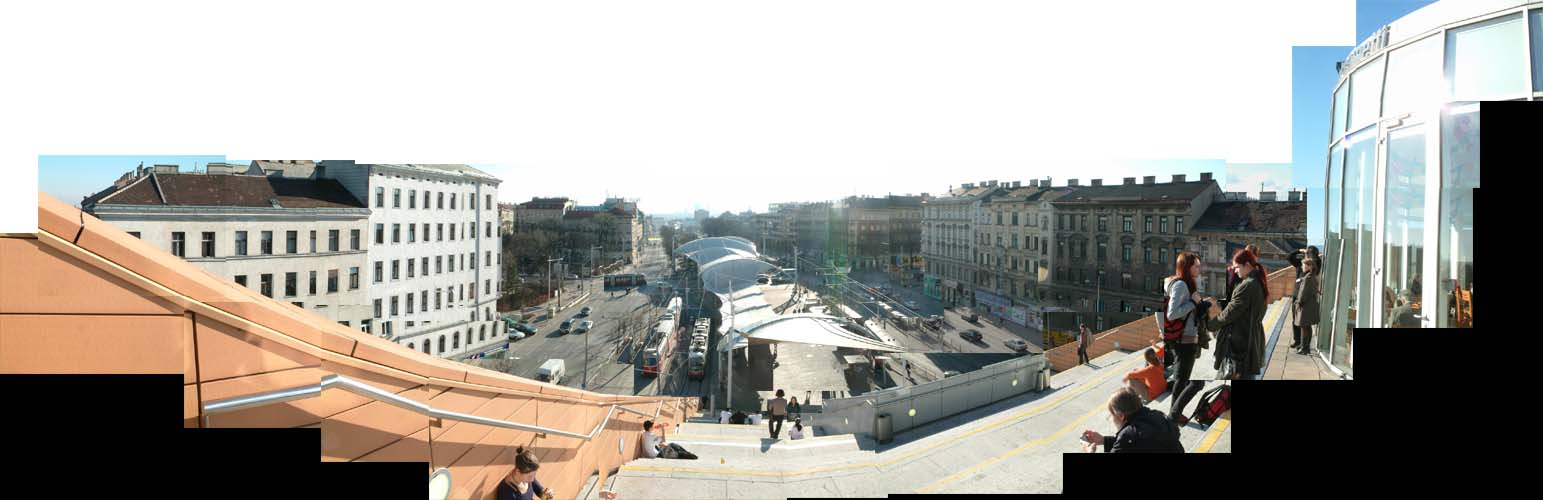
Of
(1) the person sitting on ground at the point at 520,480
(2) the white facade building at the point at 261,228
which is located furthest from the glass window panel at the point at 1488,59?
(2) the white facade building at the point at 261,228

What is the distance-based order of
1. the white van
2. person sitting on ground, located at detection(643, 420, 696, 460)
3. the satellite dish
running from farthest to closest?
person sitting on ground, located at detection(643, 420, 696, 460) → the white van → the satellite dish

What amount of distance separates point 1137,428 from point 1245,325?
92cm

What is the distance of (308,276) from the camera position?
8.92 feet

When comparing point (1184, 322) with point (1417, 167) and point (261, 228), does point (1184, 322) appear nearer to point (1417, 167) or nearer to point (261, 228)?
point (1417, 167)

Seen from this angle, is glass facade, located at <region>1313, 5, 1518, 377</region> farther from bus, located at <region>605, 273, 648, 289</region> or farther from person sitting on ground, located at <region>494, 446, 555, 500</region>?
bus, located at <region>605, 273, 648, 289</region>

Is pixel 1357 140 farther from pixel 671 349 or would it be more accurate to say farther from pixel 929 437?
pixel 671 349

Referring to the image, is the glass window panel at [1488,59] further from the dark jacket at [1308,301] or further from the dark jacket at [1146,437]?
the dark jacket at [1146,437]

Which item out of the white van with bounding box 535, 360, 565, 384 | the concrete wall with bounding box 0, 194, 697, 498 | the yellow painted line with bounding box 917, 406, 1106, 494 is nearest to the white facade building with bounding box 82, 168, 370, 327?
the concrete wall with bounding box 0, 194, 697, 498

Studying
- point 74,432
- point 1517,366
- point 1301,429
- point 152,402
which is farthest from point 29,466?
point 1517,366

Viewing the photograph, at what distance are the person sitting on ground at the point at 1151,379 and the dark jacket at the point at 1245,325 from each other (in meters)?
0.30

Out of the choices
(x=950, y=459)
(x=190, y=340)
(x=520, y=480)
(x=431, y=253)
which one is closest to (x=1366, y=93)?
(x=950, y=459)

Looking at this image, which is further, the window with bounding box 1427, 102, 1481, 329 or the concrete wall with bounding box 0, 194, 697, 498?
the window with bounding box 1427, 102, 1481, 329

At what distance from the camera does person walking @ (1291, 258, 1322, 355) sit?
293 centimetres

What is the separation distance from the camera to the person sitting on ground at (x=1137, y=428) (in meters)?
2.28
